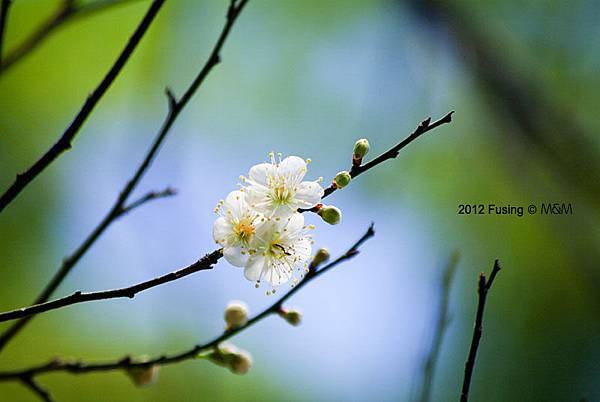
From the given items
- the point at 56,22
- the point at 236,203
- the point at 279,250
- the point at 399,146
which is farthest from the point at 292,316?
the point at 56,22

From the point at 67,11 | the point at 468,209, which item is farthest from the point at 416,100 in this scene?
the point at 67,11

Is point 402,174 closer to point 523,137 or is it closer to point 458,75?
point 458,75

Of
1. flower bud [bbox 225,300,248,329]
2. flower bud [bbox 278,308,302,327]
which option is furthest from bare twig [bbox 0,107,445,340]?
flower bud [bbox 278,308,302,327]

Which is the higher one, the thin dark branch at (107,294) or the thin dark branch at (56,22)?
the thin dark branch at (56,22)

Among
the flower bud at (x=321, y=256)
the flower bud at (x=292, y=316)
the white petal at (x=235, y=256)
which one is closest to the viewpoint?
the white petal at (x=235, y=256)

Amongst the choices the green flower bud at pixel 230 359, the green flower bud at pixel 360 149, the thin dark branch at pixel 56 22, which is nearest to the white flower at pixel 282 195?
the green flower bud at pixel 360 149

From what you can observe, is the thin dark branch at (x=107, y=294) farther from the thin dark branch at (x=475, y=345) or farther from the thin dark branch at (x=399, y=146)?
the thin dark branch at (x=475, y=345)
